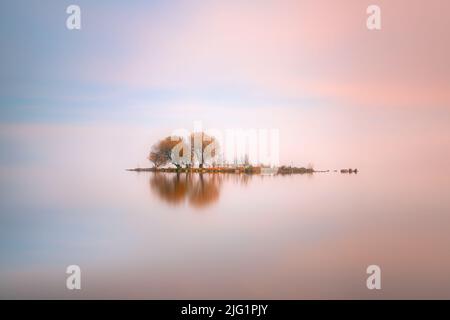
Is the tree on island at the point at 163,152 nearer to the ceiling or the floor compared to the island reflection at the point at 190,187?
nearer to the ceiling

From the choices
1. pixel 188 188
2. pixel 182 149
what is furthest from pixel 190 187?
pixel 182 149

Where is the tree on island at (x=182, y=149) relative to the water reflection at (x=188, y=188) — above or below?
above

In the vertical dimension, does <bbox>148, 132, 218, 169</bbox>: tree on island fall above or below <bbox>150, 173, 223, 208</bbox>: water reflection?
above

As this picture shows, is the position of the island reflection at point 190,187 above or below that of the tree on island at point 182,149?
below

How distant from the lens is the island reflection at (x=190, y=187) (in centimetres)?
433

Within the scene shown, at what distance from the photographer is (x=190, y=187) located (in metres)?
4.42

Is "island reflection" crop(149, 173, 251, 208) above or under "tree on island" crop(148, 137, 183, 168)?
under

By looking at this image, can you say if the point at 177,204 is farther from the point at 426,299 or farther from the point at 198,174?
the point at 426,299

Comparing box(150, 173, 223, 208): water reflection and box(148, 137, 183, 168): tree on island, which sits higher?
box(148, 137, 183, 168): tree on island

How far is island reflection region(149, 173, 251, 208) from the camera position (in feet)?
14.2

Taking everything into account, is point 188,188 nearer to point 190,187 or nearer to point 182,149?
point 190,187
